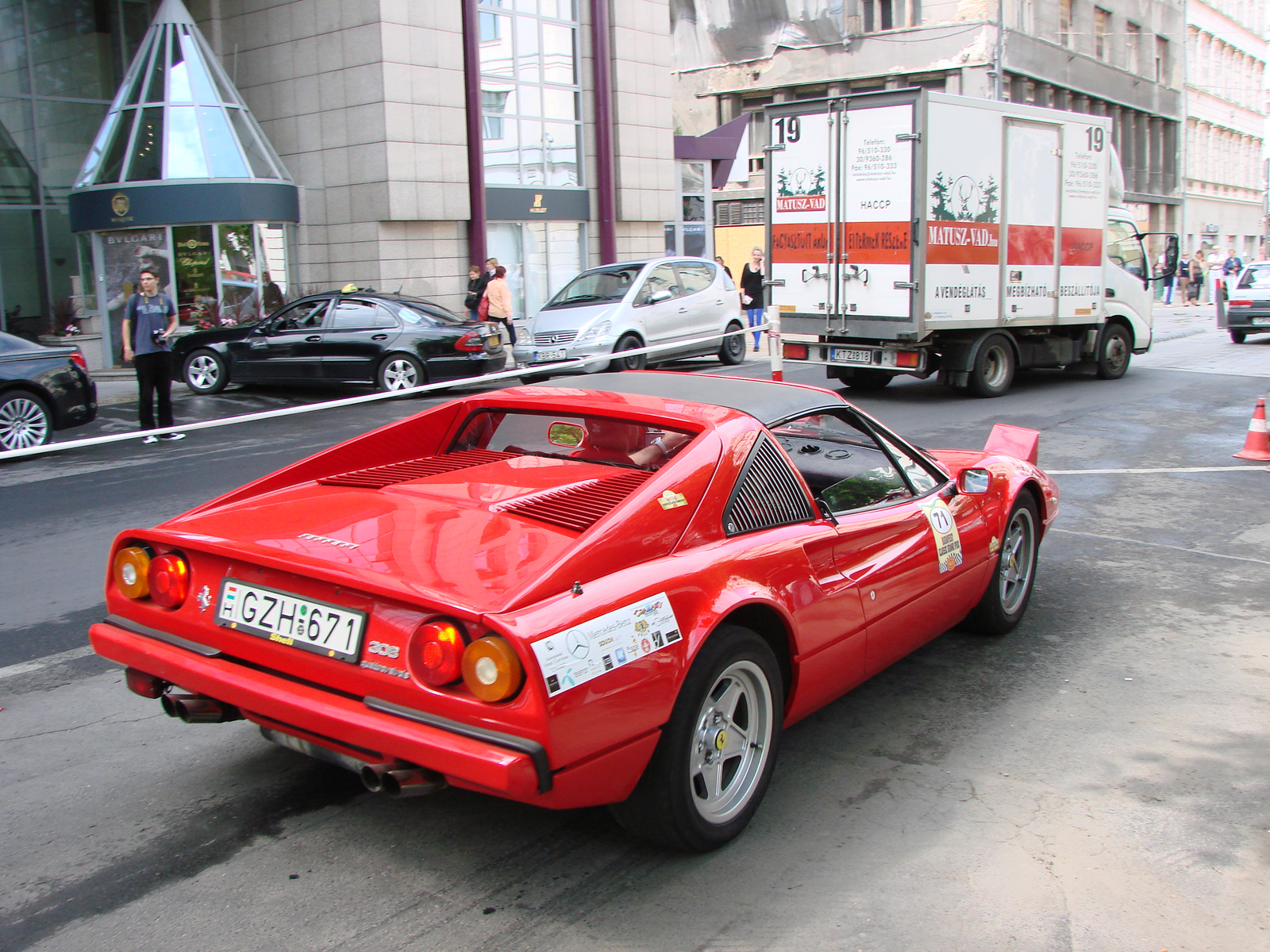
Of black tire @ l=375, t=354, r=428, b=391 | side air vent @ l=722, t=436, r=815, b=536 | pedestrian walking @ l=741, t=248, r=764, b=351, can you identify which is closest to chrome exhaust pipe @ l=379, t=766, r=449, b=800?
side air vent @ l=722, t=436, r=815, b=536

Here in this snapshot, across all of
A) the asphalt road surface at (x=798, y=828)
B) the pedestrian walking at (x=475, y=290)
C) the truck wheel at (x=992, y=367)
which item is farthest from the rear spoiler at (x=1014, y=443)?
the pedestrian walking at (x=475, y=290)

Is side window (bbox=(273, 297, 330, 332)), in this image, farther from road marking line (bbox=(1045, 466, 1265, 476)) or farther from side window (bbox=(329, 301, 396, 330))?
road marking line (bbox=(1045, 466, 1265, 476))

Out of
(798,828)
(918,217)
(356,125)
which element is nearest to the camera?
(798,828)

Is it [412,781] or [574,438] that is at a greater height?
[574,438]

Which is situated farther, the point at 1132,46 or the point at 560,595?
the point at 1132,46

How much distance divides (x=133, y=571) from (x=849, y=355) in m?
11.2

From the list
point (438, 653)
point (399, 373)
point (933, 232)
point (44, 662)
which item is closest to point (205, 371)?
point (399, 373)

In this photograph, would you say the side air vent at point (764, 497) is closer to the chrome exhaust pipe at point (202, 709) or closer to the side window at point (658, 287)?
the chrome exhaust pipe at point (202, 709)

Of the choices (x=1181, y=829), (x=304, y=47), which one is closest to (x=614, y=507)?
(x=1181, y=829)

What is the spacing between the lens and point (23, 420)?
1116 cm

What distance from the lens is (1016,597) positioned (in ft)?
17.8

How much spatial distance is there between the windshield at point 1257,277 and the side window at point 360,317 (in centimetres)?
1719

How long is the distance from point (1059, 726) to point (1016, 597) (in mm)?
1212

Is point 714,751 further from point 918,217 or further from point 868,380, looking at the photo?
point 868,380
